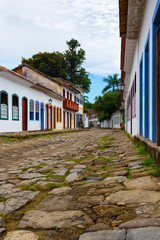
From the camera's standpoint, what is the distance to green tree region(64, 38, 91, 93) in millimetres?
38094

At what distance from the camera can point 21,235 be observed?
1.63 meters

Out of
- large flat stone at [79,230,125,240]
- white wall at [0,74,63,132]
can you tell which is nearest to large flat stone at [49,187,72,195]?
large flat stone at [79,230,125,240]

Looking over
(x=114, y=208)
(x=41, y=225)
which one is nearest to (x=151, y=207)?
(x=114, y=208)

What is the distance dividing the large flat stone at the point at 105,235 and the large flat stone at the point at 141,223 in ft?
0.29

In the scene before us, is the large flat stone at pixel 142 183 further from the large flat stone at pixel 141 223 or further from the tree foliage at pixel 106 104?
the tree foliage at pixel 106 104

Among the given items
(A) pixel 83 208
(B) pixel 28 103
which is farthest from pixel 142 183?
(B) pixel 28 103

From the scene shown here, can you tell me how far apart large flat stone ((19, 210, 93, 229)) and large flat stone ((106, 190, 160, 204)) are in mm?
394

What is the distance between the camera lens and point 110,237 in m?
1.46

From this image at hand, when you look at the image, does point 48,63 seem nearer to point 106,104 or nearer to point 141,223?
point 106,104

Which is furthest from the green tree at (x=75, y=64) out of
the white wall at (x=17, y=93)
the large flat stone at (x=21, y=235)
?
the large flat stone at (x=21, y=235)

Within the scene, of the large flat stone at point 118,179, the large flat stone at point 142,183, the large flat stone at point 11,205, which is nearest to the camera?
the large flat stone at point 11,205

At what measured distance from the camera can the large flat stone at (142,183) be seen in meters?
2.34

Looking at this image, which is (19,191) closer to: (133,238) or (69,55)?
(133,238)

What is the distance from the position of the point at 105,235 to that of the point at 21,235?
60cm
